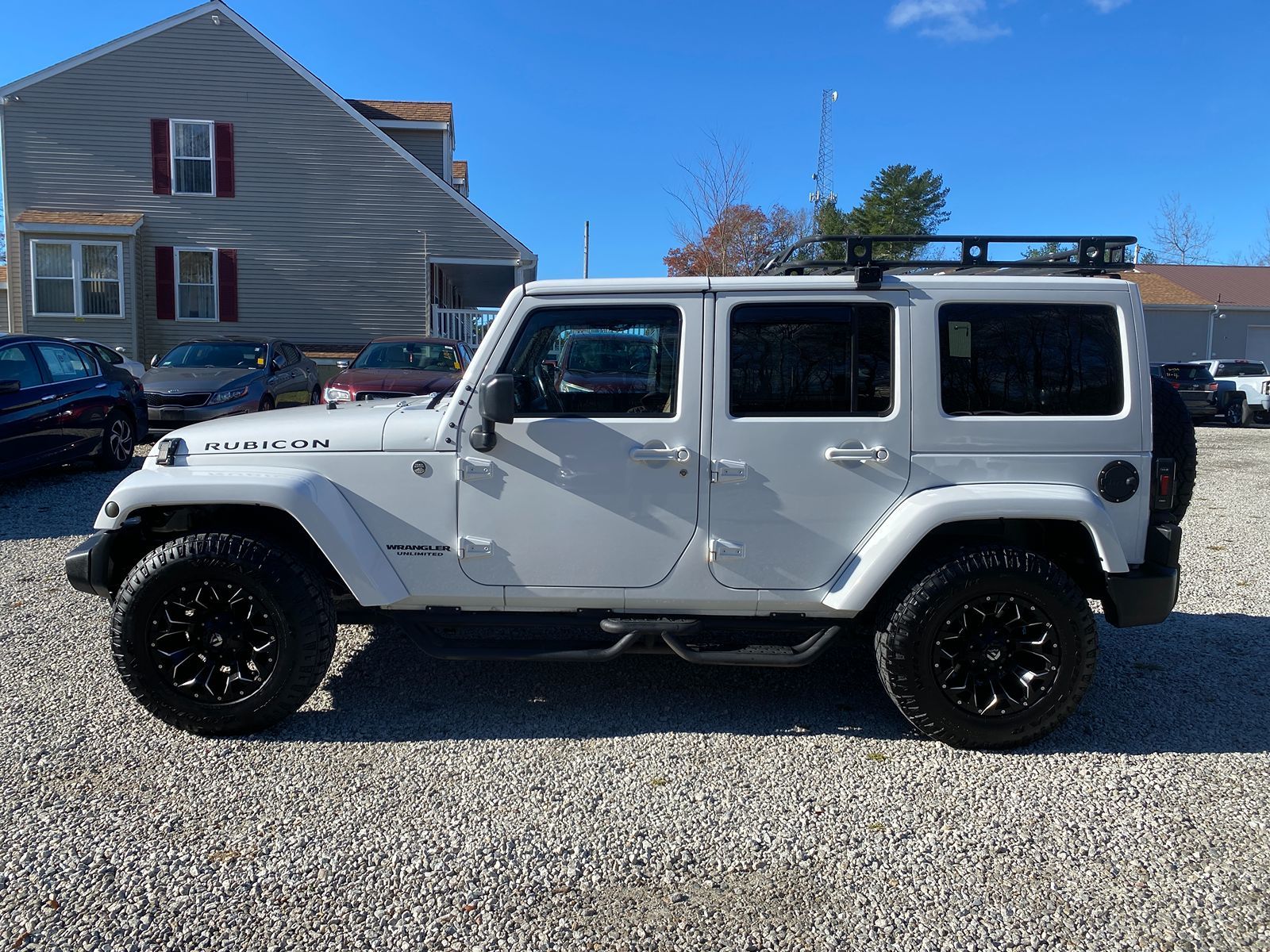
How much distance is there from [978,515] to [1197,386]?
21489 mm

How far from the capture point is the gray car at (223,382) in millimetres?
11320

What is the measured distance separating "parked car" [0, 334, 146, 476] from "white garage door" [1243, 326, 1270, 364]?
126ft

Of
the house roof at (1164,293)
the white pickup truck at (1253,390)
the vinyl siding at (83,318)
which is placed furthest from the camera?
the house roof at (1164,293)

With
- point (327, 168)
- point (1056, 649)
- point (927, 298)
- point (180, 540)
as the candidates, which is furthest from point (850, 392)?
point (327, 168)

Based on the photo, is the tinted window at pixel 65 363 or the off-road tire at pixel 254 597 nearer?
the off-road tire at pixel 254 597

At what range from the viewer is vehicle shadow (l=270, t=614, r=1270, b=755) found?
389 cm

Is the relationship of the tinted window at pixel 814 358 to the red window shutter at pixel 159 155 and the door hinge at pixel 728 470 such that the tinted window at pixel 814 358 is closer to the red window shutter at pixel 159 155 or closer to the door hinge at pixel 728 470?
the door hinge at pixel 728 470

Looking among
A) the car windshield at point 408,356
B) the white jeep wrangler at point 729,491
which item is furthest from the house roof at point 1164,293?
the white jeep wrangler at point 729,491

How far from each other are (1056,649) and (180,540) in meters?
3.56

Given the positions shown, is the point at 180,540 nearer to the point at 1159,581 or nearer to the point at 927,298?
the point at 927,298

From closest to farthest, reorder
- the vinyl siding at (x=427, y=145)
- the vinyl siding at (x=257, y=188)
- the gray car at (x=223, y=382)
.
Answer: the gray car at (x=223, y=382), the vinyl siding at (x=257, y=188), the vinyl siding at (x=427, y=145)

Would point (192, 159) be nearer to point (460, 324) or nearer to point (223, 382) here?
point (460, 324)

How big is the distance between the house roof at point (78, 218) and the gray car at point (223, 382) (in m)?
8.44

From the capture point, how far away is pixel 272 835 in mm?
3066
